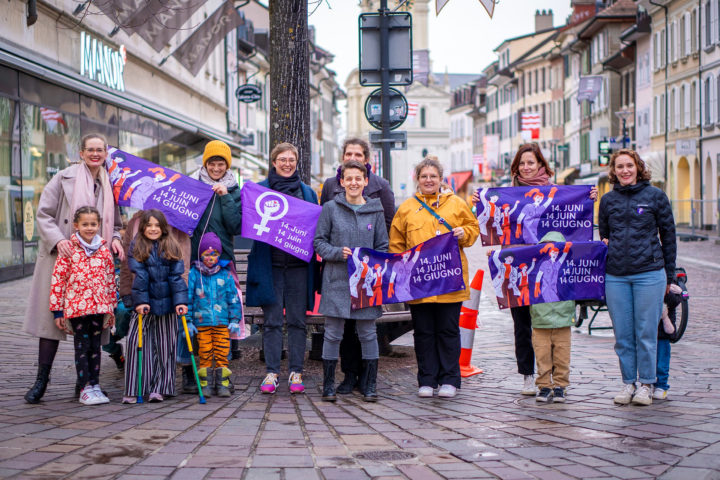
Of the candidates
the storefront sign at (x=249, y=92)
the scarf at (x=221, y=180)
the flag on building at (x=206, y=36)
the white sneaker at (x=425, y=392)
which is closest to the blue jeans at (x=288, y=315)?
the scarf at (x=221, y=180)

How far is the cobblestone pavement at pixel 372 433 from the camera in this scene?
5441 millimetres

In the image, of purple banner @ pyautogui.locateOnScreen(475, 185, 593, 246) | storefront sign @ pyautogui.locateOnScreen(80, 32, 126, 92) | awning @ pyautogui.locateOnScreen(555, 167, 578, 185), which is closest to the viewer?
purple banner @ pyautogui.locateOnScreen(475, 185, 593, 246)

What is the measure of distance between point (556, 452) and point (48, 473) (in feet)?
9.10

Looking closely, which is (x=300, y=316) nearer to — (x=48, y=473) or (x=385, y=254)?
(x=385, y=254)

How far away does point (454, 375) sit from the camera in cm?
793

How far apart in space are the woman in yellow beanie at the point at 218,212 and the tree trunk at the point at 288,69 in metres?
1.80

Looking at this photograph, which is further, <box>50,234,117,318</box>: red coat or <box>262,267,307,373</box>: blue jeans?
<box>262,267,307,373</box>: blue jeans

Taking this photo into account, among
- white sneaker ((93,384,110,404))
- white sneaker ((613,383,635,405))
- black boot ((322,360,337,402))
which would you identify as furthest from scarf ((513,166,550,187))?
white sneaker ((93,384,110,404))

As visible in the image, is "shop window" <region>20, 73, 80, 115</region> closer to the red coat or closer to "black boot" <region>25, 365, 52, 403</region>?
the red coat

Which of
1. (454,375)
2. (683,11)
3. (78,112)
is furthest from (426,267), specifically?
(683,11)

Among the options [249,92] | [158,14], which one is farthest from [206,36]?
[249,92]

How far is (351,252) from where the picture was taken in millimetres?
7766

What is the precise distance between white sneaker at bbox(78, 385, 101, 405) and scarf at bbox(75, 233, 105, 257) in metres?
0.95

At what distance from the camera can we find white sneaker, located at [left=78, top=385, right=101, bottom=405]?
284 inches
